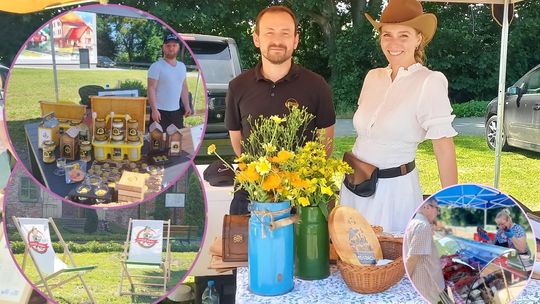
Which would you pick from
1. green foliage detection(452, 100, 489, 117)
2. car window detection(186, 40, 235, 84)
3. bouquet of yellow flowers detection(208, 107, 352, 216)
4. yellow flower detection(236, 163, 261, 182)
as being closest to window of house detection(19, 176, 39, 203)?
bouquet of yellow flowers detection(208, 107, 352, 216)

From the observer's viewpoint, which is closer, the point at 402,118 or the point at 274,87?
the point at 402,118

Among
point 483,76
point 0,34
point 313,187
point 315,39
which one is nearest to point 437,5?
point 483,76

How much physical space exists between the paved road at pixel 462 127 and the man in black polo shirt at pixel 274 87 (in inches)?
270

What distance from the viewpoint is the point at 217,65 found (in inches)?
205

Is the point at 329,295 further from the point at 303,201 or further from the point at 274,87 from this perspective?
the point at 274,87

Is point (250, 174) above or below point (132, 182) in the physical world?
above

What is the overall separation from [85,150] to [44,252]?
1.62 ft

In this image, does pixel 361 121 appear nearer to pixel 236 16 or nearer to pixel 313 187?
pixel 313 187

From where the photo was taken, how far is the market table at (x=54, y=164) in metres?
1.94

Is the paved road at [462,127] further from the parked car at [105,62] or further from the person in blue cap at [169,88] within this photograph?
the parked car at [105,62]

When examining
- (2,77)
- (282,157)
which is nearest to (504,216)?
(282,157)

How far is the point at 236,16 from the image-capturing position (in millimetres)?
9750

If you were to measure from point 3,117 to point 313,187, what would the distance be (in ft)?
3.84

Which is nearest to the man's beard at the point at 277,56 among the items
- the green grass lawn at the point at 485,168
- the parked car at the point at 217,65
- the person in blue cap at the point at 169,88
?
the person in blue cap at the point at 169,88
